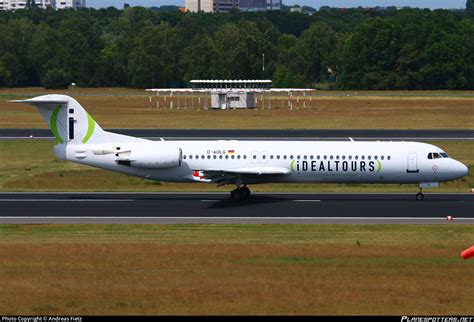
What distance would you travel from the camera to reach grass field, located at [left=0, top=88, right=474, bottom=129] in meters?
90.5

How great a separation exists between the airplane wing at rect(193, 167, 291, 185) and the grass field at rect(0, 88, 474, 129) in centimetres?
4077

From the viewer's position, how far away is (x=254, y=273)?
29.2 meters

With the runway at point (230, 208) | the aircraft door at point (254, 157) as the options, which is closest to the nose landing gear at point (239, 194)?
the runway at point (230, 208)

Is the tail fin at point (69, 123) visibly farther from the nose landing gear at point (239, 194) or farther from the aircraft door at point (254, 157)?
the aircraft door at point (254, 157)

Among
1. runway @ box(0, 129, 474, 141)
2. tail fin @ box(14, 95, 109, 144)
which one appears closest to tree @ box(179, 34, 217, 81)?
runway @ box(0, 129, 474, 141)

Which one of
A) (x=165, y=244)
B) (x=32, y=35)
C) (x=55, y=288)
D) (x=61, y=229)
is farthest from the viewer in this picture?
(x=32, y=35)

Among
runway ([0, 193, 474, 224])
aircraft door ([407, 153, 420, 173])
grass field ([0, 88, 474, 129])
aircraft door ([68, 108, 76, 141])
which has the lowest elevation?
grass field ([0, 88, 474, 129])

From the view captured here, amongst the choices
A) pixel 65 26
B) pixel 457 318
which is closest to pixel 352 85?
pixel 65 26

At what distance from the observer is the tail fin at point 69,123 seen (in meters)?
46.9

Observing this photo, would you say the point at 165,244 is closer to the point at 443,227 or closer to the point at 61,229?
the point at 61,229

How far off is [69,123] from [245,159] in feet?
29.3

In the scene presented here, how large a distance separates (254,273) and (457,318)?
8.14 m

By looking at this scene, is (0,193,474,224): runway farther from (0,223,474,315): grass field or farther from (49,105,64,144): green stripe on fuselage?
(49,105,64,144): green stripe on fuselage

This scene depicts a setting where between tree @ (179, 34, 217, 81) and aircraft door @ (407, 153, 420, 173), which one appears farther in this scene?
tree @ (179, 34, 217, 81)
